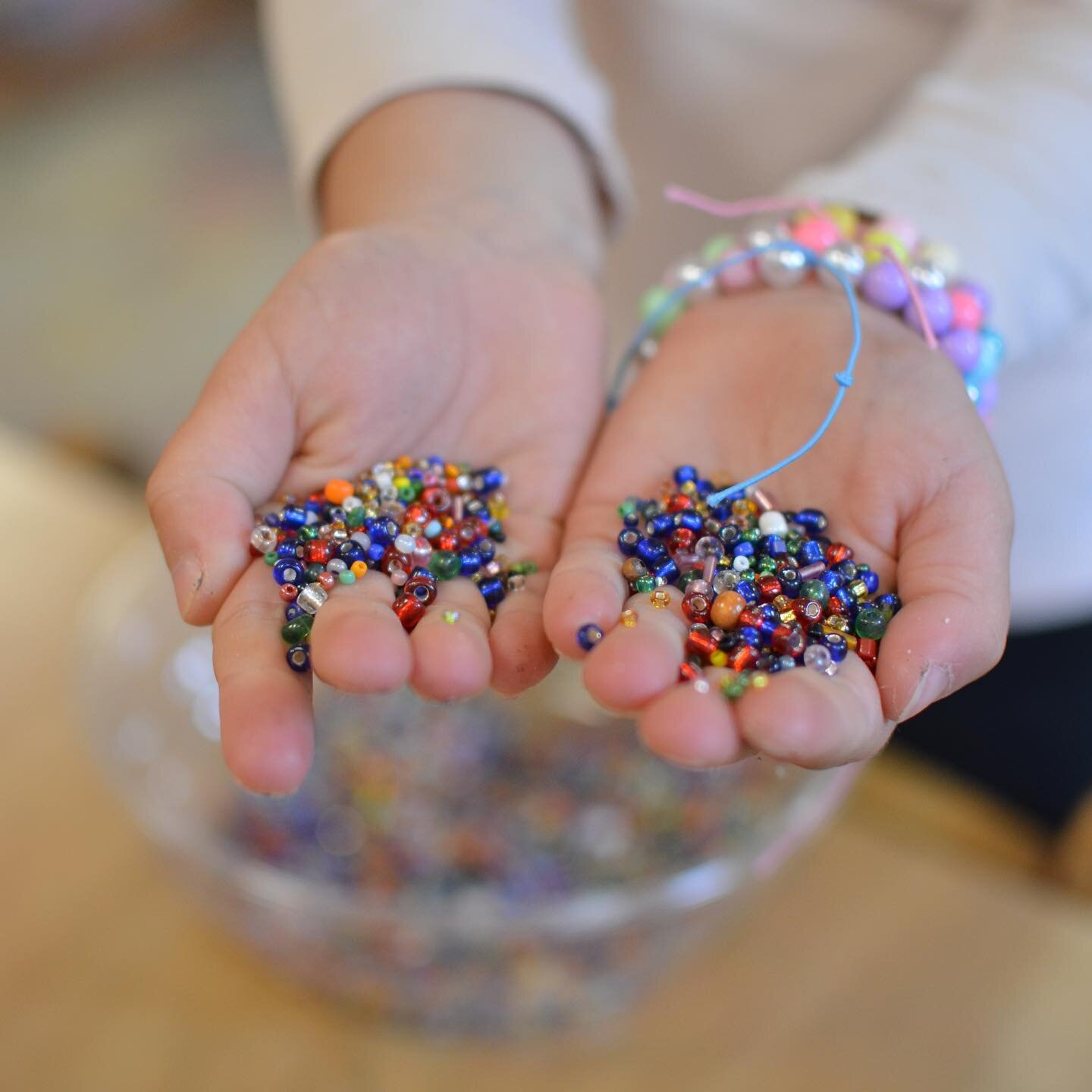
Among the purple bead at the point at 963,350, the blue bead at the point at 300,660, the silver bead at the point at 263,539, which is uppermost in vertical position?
the purple bead at the point at 963,350

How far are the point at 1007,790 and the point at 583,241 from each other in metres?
0.81

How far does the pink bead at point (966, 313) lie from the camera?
79cm

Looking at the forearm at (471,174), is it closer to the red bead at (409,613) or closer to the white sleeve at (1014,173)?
the white sleeve at (1014,173)

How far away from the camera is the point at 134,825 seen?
1.04 meters

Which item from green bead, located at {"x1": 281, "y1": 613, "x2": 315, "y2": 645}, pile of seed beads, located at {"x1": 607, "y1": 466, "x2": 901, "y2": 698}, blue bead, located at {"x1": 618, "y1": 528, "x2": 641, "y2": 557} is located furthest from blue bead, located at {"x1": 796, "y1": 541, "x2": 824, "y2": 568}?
green bead, located at {"x1": 281, "y1": 613, "x2": 315, "y2": 645}

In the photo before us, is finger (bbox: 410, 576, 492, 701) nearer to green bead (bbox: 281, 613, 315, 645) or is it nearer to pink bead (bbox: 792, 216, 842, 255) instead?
green bead (bbox: 281, 613, 315, 645)

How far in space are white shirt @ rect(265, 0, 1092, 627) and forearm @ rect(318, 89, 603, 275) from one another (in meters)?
0.02

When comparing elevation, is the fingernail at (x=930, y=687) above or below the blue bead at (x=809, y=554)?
above

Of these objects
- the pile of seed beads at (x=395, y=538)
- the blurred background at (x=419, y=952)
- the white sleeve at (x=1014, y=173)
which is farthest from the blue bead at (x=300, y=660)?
the white sleeve at (x=1014, y=173)

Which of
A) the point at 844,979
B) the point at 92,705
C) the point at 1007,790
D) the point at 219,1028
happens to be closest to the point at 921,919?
the point at 844,979

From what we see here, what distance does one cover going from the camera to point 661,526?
716mm

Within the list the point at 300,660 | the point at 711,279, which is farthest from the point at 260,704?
the point at 711,279

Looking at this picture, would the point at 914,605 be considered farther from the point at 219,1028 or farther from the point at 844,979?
the point at 219,1028

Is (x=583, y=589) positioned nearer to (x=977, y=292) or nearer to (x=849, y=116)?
(x=977, y=292)
